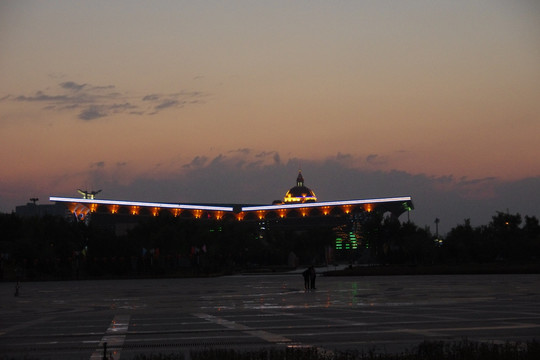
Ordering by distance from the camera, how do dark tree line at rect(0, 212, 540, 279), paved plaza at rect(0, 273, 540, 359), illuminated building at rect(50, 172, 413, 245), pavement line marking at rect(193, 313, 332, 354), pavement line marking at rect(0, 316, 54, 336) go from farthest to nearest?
1. illuminated building at rect(50, 172, 413, 245)
2. dark tree line at rect(0, 212, 540, 279)
3. pavement line marking at rect(0, 316, 54, 336)
4. paved plaza at rect(0, 273, 540, 359)
5. pavement line marking at rect(193, 313, 332, 354)

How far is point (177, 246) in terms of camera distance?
318 feet

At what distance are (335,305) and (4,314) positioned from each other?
13223 millimetres

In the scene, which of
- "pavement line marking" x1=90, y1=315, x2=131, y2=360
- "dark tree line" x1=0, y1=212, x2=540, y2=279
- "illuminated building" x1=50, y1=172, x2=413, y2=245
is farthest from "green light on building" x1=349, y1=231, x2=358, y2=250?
"pavement line marking" x1=90, y1=315, x2=131, y2=360

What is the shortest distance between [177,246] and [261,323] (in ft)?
248

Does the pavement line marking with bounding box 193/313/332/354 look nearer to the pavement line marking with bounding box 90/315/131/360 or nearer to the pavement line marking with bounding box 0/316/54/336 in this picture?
the pavement line marking with bounding box 90/315/131/360

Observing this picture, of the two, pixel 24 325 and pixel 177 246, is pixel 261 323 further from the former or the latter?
pixel 177 246

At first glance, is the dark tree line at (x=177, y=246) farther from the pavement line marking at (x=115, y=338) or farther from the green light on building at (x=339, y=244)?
the green light on building at (x=339, y=244)

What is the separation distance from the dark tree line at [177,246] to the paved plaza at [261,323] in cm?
4743

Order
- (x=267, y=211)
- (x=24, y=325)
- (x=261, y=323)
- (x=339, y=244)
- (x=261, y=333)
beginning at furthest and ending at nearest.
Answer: (x=267, y=211) < (x=339, y=244) < (x=24, y=325) < (x=261, y=323) < (x=261, y=333)

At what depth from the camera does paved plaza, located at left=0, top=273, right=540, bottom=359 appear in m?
17.4

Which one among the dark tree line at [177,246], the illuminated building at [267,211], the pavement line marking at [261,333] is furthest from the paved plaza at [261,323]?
the illuminated building at [267,211]

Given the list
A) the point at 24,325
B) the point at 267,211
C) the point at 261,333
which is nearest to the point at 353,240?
the point at 267,211

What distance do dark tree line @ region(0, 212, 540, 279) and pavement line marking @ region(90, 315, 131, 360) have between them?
176 ft

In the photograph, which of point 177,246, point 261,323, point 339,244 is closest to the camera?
point 261,323
